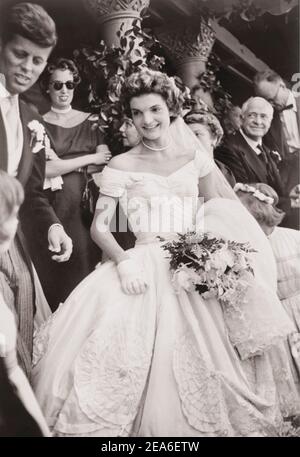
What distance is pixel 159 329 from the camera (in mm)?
4859

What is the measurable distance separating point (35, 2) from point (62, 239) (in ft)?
5.95

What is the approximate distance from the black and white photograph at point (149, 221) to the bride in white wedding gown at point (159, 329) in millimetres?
11

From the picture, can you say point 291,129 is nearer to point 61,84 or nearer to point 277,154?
point 277,154

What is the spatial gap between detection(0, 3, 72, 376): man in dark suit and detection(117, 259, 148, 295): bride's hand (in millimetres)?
444

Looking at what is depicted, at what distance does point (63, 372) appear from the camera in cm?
477

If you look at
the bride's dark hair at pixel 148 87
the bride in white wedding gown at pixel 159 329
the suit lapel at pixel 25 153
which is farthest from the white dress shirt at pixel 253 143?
the suit lapel at pixel 25 153

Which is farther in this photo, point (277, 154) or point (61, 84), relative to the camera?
point (277, 154)

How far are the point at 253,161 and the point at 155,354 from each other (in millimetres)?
1893

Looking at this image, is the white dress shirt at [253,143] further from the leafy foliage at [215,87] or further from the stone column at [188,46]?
the stone column at [188,46]

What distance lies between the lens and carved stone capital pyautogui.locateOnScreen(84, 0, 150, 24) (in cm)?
541

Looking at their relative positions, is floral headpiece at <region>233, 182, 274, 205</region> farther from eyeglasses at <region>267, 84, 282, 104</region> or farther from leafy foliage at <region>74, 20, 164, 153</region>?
leafy foliage at <region>74, 20, 164, 153</region>

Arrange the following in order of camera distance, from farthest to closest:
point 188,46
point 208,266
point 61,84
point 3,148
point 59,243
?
point 188,46 < point 61,84 < point 59,243 < point 3,148 < point 208,266

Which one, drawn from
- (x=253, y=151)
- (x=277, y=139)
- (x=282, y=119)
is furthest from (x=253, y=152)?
(x=282, y=119)

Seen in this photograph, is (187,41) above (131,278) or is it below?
above
